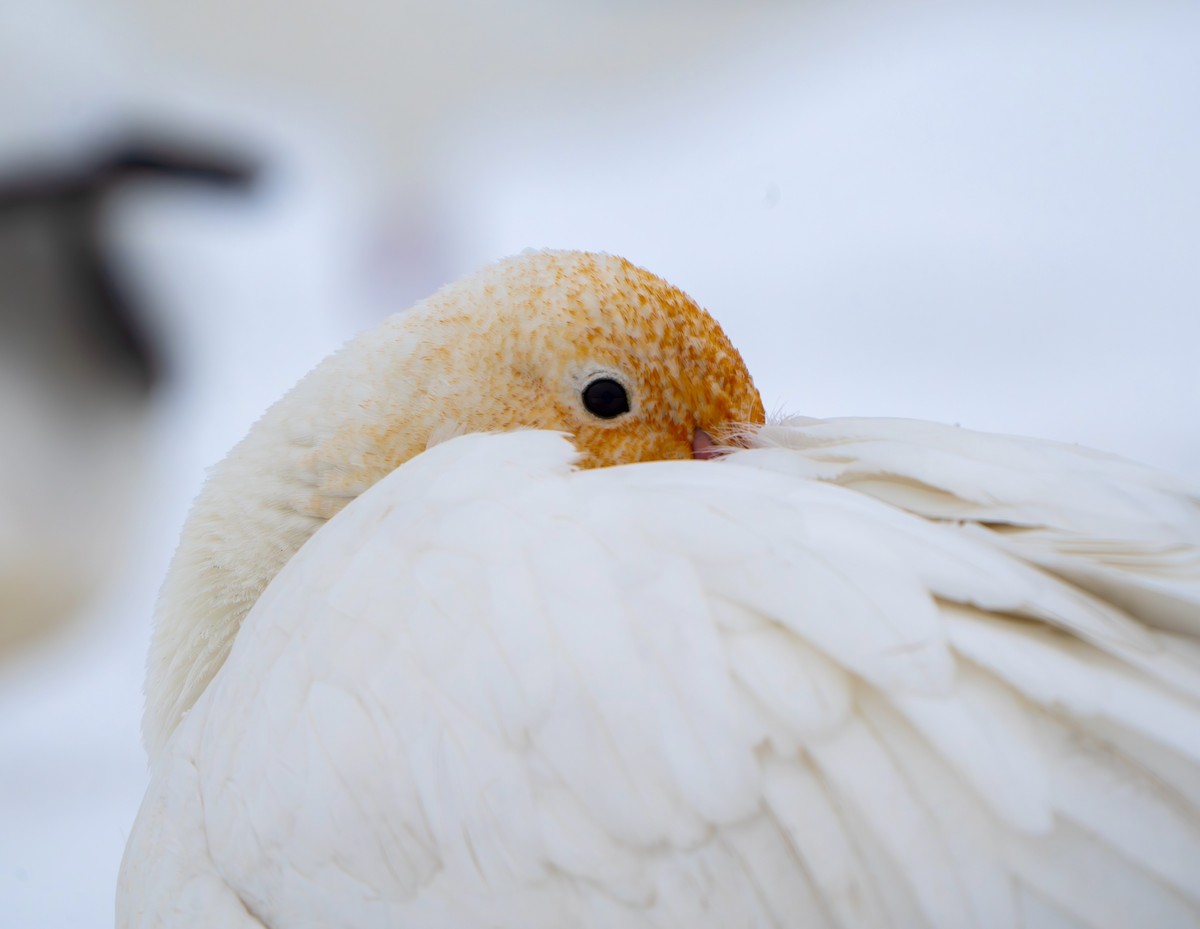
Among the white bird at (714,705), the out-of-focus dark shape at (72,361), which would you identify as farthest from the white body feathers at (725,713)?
the out-of-focus dark shape at (72,361)

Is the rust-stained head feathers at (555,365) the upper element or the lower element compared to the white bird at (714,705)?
upper

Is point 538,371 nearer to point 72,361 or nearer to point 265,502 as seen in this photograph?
point 265,502

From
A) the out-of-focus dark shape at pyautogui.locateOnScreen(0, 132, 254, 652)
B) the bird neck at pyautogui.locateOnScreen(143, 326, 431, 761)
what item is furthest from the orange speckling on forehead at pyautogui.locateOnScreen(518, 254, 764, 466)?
the out-of-focus dark shape at pyautogui.locateOnScreen(0, 132, 254, 652)

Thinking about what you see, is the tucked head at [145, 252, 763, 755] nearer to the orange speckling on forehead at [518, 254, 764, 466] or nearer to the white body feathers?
the orange speckling on forehead at [518, 254, 764, 466]

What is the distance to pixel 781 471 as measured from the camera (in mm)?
547

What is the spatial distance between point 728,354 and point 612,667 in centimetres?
40

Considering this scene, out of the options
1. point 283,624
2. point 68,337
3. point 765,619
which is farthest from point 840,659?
point 68,337

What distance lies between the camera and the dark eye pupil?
71cm

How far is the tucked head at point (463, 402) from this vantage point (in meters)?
0.70

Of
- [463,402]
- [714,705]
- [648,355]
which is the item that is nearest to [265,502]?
[463,402]

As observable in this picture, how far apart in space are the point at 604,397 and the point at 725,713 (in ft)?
1.18

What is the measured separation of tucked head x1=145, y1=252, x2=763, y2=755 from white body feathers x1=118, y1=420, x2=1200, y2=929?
0.20m

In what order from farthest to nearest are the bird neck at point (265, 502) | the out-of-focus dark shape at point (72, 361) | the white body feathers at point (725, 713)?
the out-of-focus dark shape at point (72, 361) < the bird neck at point (265, 502) < the white body feathers at point (725, 713)

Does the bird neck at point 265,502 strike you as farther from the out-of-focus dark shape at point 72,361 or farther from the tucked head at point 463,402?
the out-of-focus dark shape at point 72,361
